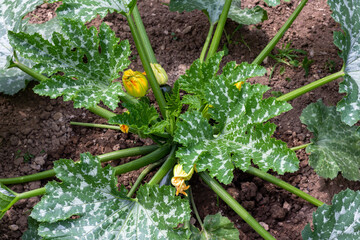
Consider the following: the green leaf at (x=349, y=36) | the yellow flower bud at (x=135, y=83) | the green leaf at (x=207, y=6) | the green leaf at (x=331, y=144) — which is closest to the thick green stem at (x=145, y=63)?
the yellow flower bud at (x=135, y=83)

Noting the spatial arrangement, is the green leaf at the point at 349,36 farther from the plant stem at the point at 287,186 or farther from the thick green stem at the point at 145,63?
the thick green stem at the point at 145,63

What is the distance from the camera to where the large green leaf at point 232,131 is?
1.67 metres

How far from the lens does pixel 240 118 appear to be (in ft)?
5.79

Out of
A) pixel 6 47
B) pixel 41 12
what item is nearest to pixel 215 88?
pixel 6 47

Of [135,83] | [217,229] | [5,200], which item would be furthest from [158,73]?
[5,200]

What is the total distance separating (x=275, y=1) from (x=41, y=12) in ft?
5.82

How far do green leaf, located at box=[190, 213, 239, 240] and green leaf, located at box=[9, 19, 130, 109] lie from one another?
32.6 inches

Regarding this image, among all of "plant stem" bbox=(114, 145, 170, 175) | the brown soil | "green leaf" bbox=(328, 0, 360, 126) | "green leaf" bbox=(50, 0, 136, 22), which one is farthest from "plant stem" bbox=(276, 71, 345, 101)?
"green leaf" bbox=(50, 0, 136, 22)

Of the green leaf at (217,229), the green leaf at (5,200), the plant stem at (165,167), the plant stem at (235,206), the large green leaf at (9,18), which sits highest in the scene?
the large green leaf at (9,18)

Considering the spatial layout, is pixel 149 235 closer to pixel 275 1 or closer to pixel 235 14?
pixel 275 1

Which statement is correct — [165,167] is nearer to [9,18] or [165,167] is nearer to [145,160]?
[145,160]

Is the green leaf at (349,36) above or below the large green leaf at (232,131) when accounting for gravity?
above

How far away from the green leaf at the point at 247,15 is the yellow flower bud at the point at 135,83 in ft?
2.84

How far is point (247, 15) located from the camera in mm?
2605
